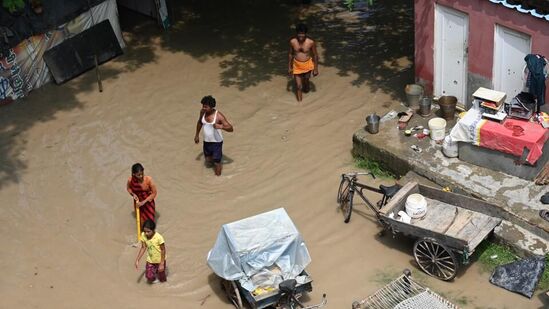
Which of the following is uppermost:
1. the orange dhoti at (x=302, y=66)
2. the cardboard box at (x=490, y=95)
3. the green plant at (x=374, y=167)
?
the cardboard box at (x=490, y=95)

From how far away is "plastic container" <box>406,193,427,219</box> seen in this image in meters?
10.8

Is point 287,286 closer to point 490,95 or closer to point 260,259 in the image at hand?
point 260,259

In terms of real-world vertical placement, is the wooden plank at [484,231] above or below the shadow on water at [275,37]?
below

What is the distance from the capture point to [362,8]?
60.6 ft

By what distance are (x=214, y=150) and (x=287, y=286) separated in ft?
12.6

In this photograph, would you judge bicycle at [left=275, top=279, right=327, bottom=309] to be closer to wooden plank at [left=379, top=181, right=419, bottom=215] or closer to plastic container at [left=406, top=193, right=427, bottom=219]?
wooden plank at [left=379, top=181, right=419, bottom=215]

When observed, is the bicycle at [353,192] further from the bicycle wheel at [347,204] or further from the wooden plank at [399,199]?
the wooden plank at [399,199]

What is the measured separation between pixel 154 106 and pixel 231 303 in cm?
Answer: 608

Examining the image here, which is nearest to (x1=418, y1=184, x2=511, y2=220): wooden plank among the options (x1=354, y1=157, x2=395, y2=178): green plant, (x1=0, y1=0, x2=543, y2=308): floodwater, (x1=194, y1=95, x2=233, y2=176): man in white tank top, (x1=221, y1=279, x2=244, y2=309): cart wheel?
(x1=0, y1=0, x2=543, y2=308): floodwater

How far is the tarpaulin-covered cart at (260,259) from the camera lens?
959 centimetres

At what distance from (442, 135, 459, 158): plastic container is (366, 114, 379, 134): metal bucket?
4.22 ft

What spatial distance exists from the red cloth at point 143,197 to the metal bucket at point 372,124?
3.92 metres

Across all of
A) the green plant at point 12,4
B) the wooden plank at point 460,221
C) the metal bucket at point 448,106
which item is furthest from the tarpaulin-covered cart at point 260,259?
the green plant at point 12,4

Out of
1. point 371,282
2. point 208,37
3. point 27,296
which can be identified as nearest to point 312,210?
point 371,282
